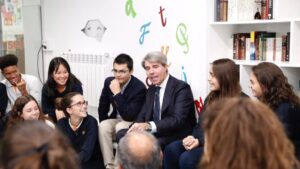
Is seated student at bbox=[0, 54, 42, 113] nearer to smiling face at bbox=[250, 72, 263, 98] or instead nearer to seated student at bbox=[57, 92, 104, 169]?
seated student at bbox=[57, 92, 104, 169]

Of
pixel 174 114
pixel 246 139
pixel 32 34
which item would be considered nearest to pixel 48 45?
pixel 32 34

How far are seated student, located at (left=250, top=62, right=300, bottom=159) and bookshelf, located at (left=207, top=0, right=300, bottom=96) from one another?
47cm

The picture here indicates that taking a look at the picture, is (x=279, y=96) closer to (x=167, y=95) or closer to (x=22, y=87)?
Answer: (x=167, y=95)

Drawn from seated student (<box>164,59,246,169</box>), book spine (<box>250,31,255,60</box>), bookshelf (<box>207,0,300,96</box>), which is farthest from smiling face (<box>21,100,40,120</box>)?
book spine (<box>250,31,255,60</box>)

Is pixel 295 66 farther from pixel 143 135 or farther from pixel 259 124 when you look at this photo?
pixel 259 124

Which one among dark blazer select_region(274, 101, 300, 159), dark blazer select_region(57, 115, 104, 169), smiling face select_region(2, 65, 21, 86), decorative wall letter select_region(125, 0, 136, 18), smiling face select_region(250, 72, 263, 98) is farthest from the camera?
decorative wall letter select_region(125, 0, 136, 18)

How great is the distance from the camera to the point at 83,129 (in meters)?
3.16

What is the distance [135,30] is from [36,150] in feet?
10.0

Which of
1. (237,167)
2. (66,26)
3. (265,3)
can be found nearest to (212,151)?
(237,167)

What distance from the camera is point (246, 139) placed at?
119 centimetres

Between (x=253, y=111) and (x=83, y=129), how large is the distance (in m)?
2.13

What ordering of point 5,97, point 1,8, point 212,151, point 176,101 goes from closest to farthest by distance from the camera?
point 212,151, point 176,101, point 5,97, point 1,8

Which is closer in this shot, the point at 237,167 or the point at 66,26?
the point at 237,167

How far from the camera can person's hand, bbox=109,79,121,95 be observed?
350 centimetres
